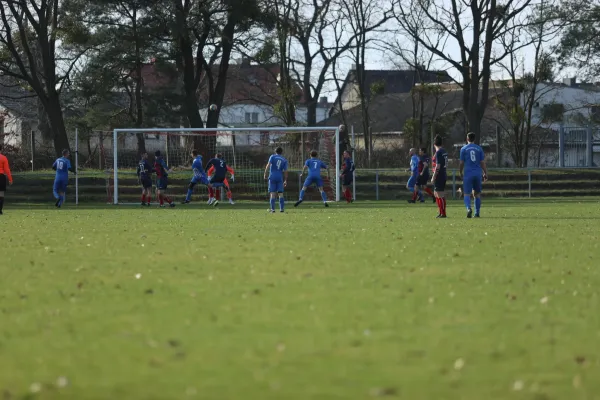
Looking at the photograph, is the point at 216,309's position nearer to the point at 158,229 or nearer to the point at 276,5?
the point at 158,229

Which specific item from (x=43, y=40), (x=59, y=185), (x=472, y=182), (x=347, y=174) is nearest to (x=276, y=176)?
(x=472, y=182)

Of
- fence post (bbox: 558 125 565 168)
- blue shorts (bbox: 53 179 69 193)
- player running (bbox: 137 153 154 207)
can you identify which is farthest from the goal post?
fence post (bbox: 558 125 565 168)

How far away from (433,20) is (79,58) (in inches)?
629

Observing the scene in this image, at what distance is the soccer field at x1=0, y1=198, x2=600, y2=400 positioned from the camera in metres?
6.32

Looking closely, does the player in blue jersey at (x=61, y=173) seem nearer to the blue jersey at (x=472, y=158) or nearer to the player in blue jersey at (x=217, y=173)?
the player in blue jersey at (x=217, y=173)

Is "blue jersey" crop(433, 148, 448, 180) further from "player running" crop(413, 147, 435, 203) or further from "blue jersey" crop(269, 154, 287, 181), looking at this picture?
"player running" crop(413, 147, 435, 203)

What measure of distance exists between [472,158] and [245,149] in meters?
20.6

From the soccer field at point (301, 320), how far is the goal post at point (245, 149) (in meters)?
26.9

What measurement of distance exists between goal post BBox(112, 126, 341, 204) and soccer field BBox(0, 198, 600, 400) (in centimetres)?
2692

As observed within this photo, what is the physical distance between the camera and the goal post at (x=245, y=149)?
4431 centimetres

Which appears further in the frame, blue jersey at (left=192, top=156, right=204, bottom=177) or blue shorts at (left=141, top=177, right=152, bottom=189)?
blue shorts at (left=141, top=177, right=152, bottom=189)

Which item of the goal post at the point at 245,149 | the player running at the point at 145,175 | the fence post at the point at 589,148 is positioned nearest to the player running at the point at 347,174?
the goal post at the point at 245,149

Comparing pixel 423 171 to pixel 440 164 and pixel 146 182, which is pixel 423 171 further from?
pixel 440 164

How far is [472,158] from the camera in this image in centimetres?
2586
